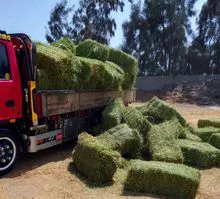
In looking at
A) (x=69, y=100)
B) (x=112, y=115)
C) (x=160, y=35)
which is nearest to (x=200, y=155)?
(x=112, y=115)

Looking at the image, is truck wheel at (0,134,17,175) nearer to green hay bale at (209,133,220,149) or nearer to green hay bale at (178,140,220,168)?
green hay bale at (178,140,220,168)

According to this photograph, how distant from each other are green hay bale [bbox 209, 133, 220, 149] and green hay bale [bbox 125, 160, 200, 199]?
141 inches

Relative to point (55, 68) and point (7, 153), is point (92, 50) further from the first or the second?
point (7, 153)

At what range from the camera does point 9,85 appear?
761 cm

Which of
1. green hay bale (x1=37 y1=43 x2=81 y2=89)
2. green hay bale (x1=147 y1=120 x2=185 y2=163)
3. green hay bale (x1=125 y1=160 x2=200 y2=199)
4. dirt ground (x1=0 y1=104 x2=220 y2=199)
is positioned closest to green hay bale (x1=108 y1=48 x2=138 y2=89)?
green hay bale (x1=147 y1=120 x2=185 y2=163)

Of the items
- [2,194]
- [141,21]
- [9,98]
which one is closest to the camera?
[2,194]

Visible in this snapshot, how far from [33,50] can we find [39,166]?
240 cm

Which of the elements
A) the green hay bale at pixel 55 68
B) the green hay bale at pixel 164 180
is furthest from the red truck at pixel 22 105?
the green hay bale at pixel 164 180

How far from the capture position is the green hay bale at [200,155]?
8945mm

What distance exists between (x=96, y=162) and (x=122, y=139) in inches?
60.2

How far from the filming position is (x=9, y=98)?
7.62m

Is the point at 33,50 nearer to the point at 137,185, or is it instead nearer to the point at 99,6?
the point at 137,185

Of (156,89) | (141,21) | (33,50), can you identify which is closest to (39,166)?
(33,50)

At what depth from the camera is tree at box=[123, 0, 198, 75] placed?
45.9 m
